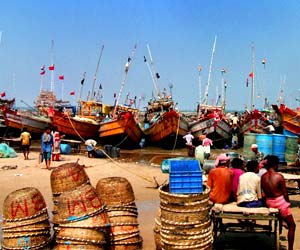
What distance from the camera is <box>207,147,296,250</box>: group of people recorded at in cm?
654

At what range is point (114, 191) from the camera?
6457 millimetres

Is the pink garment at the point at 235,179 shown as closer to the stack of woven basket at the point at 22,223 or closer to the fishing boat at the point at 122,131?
the stack of woven basket at the point at 22,223

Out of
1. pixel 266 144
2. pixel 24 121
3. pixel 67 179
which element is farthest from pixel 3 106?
pixel 67 179

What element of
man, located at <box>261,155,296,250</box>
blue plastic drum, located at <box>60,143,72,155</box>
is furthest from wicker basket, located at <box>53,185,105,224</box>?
blue plastic drum, located at <box>60,143,72,155</box>

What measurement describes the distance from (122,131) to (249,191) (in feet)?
74.7

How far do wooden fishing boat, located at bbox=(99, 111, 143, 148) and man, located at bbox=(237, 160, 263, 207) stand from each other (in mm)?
22384

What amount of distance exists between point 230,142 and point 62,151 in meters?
15.7

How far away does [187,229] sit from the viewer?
229 inches

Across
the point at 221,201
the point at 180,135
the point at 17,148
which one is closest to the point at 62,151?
the point at 17,148

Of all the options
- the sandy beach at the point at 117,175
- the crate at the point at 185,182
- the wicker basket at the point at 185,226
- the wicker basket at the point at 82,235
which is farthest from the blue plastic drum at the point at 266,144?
the wicker basket at the point at 82,235

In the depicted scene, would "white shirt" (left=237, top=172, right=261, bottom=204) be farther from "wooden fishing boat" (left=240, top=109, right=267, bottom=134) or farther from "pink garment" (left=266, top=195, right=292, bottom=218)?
"wooden fishing boat" (left=240, top=109, right=267, bottom=134)

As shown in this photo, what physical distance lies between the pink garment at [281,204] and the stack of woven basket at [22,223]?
3.22 m

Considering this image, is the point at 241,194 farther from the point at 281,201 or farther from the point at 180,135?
the point at 180,135

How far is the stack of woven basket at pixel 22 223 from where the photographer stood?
5.71 metres
